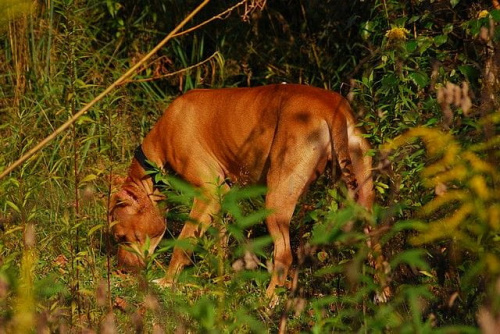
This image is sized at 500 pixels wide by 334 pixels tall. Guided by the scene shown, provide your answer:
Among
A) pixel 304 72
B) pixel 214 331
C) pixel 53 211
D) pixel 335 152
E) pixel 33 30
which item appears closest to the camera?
pixel 214 331

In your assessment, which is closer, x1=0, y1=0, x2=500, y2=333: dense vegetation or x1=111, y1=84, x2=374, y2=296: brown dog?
x1=0, y1=0, x2=500, y2=333: dense vegetation

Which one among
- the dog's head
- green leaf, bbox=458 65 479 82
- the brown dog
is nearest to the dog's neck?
the brown dog

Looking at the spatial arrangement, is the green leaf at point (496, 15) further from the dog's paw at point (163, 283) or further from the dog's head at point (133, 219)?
the dog's head at point (133, 219)

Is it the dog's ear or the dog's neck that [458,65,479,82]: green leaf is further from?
the dog's ear

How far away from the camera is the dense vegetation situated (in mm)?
3127

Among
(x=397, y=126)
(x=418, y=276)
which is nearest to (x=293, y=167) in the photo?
(x=397, y=126)

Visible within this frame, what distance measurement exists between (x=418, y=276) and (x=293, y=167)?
1061 mm

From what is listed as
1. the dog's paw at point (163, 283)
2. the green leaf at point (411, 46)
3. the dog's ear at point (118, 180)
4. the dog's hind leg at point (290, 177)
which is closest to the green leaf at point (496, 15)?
the green leaf at point (411, 46)

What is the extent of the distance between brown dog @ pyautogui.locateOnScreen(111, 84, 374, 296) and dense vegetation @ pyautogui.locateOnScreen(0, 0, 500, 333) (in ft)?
0.57

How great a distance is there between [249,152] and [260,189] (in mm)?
3849

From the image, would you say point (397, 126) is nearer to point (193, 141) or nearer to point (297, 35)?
point (193, 141)

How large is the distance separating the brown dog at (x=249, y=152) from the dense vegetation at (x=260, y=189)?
0.57ft

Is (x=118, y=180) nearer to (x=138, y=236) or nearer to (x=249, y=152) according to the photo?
(x=138, y=236)

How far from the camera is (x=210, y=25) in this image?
10023mm
